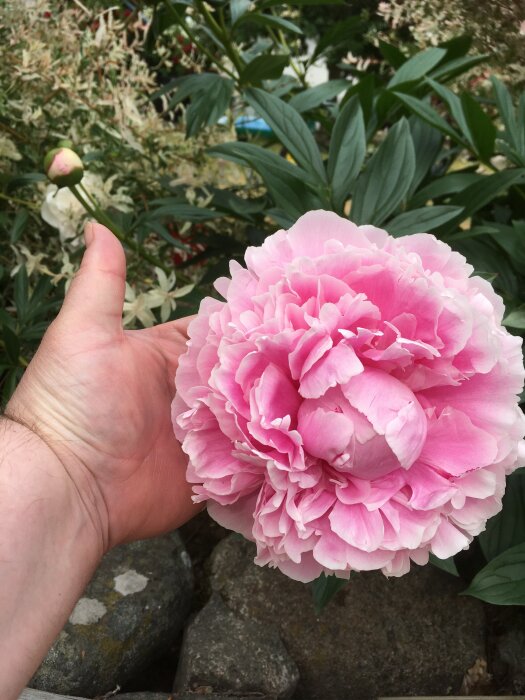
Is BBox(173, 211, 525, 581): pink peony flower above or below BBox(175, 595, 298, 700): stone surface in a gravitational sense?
above

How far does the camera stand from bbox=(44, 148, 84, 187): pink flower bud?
0.99m

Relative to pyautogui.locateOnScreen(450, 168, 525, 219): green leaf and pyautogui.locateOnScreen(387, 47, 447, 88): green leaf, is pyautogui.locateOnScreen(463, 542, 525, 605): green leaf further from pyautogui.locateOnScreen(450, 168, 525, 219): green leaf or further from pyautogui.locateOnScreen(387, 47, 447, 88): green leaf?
pyautogui.locateOnScreen(387, 47, 447, 88): green leaf

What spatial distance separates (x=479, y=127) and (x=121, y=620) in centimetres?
116

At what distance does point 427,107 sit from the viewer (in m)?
1.17

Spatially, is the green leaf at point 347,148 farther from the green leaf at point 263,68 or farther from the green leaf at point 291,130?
the green leaf at point 263,68

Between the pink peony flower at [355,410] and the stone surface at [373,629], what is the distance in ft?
2.44

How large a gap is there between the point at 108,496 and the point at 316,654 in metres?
0.67

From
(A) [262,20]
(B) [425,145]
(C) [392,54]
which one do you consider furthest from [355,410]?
(C) [392,54]

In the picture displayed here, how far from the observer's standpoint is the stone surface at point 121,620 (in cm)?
126

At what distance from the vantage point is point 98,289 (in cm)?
90

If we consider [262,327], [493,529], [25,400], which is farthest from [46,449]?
[493,529]

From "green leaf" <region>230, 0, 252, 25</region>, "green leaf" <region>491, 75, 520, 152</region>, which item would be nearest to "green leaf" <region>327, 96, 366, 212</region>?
"green leaf" <region>491, 75, 520, 152</region>

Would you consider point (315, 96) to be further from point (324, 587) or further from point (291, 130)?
point (324, 587)

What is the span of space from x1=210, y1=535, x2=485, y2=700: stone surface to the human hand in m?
0.53
